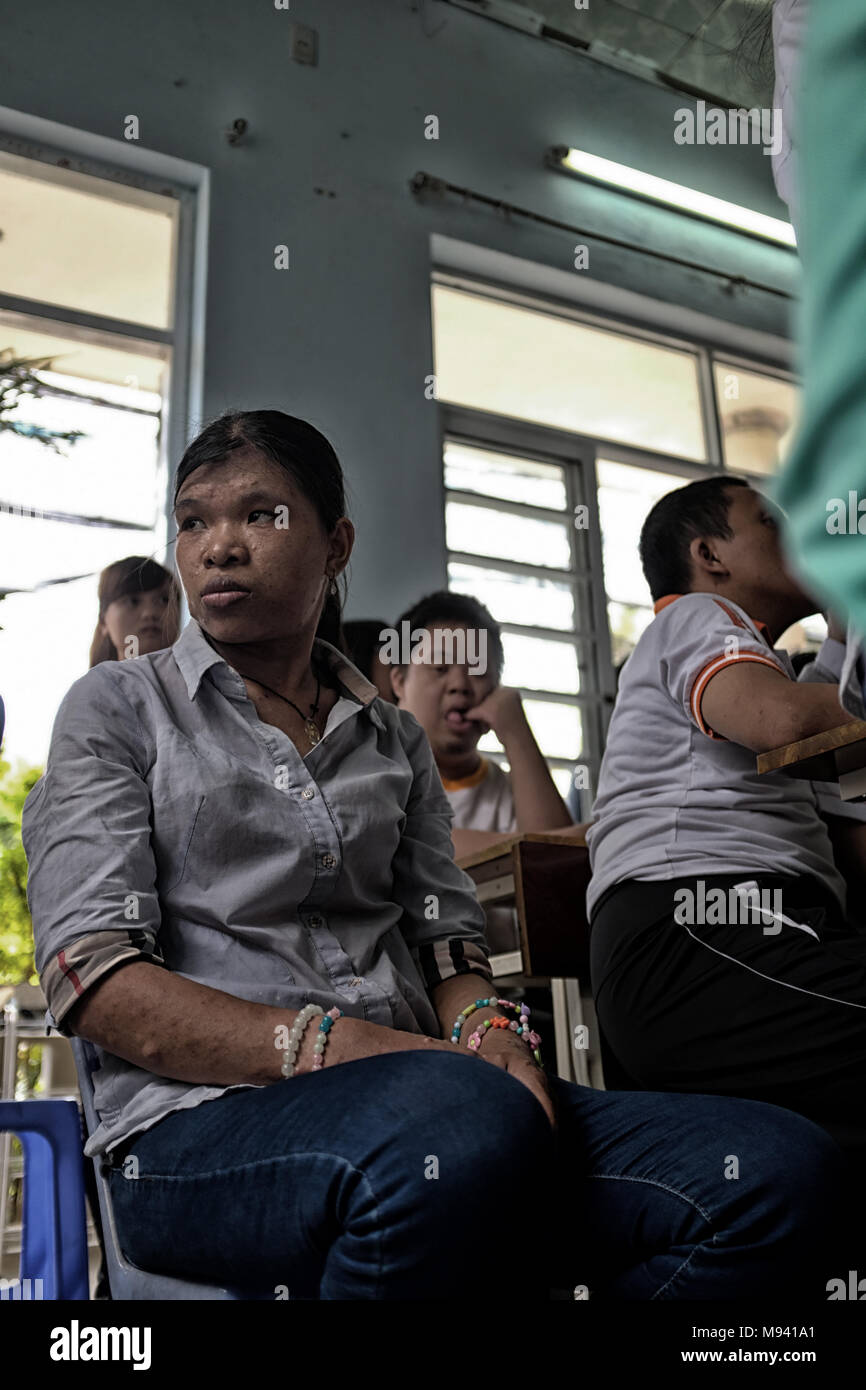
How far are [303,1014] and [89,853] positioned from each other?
0.72 ft

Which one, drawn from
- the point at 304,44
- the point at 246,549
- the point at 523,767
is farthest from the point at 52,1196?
the point at 304,44

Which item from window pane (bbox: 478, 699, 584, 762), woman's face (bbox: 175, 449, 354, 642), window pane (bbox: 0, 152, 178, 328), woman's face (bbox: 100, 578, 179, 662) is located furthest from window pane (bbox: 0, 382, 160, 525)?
woman's face (bbox: 175, 449, 354, 642)

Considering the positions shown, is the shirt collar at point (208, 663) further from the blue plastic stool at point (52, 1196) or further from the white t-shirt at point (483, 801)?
the white t-shirt at point (483, 801)

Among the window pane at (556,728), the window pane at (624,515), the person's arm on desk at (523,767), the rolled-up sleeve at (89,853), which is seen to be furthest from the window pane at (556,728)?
the rolled-up sleeve at (89,853)

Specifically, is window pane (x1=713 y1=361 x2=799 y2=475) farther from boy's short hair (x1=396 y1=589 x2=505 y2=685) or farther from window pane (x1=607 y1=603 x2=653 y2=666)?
boy's short hair (x1=396 y1=589 x2=505 y2=685)

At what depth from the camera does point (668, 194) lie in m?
5.51

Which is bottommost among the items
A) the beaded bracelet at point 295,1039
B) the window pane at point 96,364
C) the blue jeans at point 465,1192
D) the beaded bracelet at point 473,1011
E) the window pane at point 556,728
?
the blue jeans at point 465,1192

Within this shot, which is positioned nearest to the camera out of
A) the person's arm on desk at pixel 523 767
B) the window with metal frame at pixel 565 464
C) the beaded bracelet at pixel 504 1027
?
the beaded bracelet at pixel 504 1027

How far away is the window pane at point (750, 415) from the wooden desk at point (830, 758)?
443cm

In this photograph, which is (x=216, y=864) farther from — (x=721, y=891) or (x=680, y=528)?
(x=680, y=528)

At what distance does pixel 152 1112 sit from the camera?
3.15 feet

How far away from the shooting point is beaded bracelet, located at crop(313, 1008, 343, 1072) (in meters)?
0.94

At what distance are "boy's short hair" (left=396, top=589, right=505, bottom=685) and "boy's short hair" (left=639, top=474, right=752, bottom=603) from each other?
0.99 m

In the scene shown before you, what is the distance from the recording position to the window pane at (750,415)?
5.73 meters
